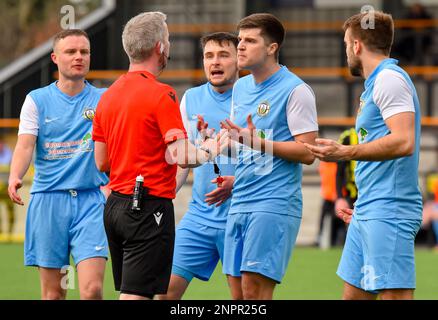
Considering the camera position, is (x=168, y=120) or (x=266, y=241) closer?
(x=168, y=120)

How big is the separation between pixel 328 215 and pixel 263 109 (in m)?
10.1

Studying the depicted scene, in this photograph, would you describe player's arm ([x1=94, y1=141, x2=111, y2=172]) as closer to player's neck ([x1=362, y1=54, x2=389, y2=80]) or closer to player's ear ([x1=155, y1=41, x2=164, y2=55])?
player's ear ([x1=155, y1=41, x2=164, y2=55])

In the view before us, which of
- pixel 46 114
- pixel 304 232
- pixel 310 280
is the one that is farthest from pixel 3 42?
pixel 46 114

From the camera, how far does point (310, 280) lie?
12773 millimetres

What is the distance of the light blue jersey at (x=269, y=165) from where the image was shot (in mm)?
6867

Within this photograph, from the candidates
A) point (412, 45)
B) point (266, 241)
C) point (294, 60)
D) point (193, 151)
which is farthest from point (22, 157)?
point (294, 60)

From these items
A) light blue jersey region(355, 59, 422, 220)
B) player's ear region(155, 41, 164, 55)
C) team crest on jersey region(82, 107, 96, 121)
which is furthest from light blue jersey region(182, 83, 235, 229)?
light blue jersey region(355, 59, 422, 220)

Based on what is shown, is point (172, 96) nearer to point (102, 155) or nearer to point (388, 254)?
point (102, 155)

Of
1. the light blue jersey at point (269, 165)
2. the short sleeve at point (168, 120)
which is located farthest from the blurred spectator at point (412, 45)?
the short sleeve at point (168, 120)

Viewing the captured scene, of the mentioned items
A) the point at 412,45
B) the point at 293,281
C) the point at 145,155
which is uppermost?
the point at 412,45

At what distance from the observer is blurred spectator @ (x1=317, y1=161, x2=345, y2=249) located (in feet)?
53.9

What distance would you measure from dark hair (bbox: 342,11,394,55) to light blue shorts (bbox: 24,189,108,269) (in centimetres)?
255

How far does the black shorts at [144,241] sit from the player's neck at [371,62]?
4.80 feet

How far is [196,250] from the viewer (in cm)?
784
